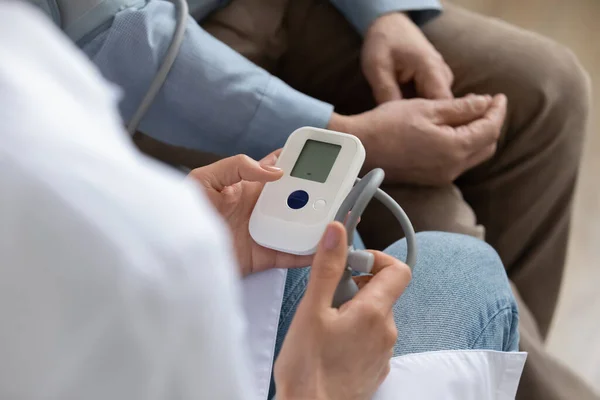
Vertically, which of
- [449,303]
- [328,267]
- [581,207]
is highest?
[328,267]

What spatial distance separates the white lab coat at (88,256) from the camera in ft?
0.54

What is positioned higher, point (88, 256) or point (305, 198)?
point (88, 256)

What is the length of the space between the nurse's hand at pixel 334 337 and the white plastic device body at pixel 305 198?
3.1 inches

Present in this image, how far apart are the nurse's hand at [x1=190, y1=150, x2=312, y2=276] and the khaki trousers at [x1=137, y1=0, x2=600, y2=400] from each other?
210 mm

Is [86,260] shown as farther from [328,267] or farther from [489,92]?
[489,92]

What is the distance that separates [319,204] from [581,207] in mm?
817

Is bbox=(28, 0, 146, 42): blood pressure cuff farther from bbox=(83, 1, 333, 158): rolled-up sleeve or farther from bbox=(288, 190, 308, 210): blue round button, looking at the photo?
bbox=(288, 190, 308, 210): blue round button

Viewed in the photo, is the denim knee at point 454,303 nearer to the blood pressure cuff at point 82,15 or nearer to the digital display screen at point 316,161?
the digital display screen at point 316,161

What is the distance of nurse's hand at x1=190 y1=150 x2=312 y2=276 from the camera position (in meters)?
0.46

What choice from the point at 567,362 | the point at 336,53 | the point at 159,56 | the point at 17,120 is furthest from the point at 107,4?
the point at 567,362

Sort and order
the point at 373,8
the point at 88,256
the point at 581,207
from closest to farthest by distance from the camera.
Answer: the point at 88,256
the point at 373,8
the point at 581,207

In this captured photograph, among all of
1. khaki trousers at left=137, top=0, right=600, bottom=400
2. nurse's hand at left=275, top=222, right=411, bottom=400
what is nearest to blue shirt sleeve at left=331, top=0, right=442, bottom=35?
khaki trousers at left=137, top=0, right=600, bottom=400

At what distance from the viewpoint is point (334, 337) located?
0.34m

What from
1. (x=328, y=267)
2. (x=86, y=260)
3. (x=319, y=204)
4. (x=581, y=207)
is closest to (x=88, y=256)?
(x=86, y=260)
